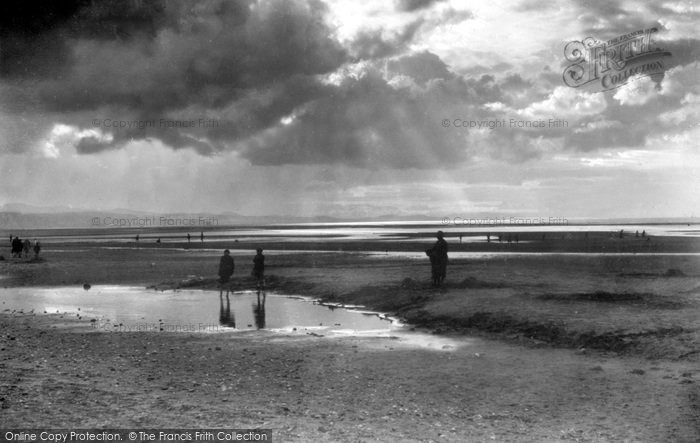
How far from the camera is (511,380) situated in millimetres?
12758

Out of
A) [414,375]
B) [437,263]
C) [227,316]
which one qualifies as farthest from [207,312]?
[414,375]

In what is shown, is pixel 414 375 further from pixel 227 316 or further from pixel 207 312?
pixel 207 312

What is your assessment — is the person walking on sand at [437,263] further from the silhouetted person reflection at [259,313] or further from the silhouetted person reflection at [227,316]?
the silhouetted person reflection at [227,316]

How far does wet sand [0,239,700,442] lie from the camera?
391 inches

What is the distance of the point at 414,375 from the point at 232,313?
12.3 metres

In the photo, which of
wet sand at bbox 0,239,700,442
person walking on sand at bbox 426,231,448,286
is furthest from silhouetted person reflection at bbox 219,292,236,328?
person walking on sand at bbox 426,231,448,286

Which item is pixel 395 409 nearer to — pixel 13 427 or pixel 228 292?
pixel 13 427

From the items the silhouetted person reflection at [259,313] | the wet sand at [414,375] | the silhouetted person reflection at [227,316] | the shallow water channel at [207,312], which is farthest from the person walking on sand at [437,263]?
the silhouetted person reflection at [227,316]

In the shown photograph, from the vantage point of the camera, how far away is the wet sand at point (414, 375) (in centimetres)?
992

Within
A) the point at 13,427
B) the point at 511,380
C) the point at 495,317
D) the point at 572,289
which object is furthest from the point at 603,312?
the point at 13,427

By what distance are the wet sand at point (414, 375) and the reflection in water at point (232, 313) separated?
249 centimetres

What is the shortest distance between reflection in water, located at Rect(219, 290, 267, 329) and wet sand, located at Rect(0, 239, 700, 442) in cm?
249

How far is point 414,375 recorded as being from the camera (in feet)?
43.3

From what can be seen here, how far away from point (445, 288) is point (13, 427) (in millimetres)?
20708
